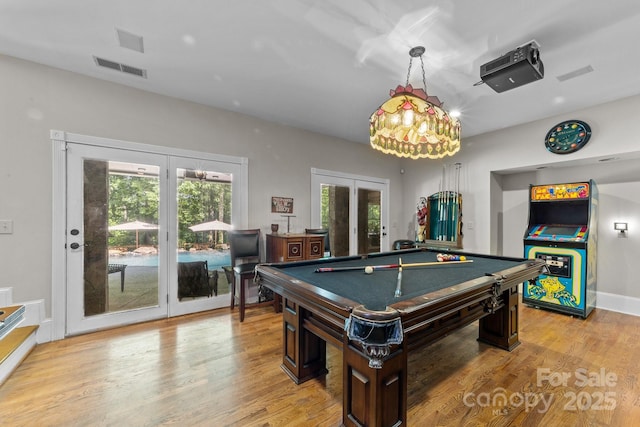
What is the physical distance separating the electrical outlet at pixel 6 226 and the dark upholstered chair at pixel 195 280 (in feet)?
5.01

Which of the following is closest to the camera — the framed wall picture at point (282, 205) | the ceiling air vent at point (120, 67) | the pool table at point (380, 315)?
the pool table at point (380, 315)

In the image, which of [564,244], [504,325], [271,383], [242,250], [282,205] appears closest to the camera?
[271,383]

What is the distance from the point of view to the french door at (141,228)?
9.22 feet

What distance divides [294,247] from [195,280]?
4.53 ft

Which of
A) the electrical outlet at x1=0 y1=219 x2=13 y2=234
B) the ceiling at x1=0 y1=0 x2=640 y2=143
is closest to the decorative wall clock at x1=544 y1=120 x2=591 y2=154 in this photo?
the ceiling at x1=0 y1=0 x2=640 y2=143

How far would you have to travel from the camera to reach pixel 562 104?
11.1 ft

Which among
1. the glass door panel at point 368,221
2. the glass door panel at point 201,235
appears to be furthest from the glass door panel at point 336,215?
Answer: the glass door panel at point 201,235

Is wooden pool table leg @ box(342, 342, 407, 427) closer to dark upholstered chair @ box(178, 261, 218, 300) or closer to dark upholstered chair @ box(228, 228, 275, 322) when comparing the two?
dark upholstered chair @ box(228, 228, 275, 322)

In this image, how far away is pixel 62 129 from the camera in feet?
8.95

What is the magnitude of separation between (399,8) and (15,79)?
355cm

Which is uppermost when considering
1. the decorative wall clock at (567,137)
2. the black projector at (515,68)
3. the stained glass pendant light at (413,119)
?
the black projector at (515,68)

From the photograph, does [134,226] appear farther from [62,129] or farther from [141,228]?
[62,129]

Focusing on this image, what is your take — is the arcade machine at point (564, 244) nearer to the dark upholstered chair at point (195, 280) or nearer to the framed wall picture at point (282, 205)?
the framed wall picture at point (282, 205)

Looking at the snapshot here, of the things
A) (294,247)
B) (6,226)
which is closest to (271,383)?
(294,247)
